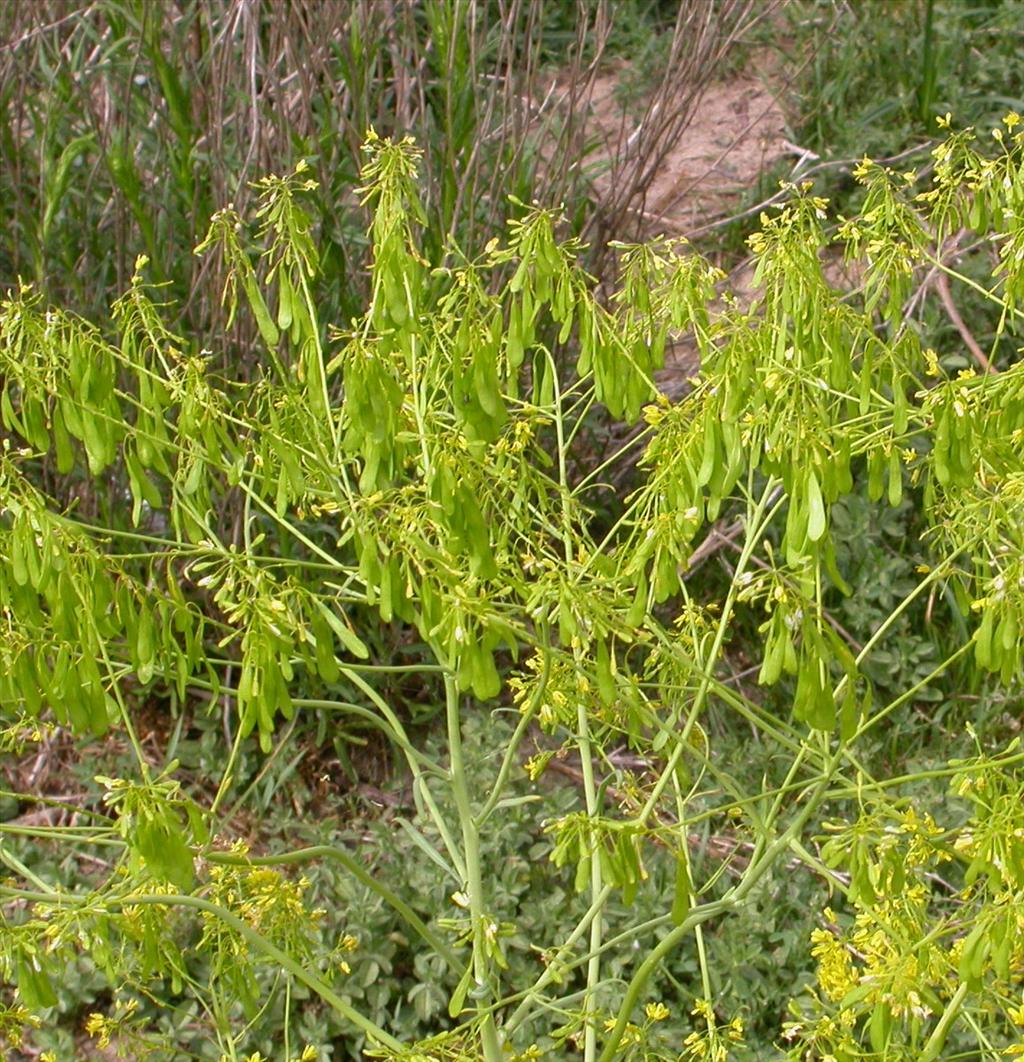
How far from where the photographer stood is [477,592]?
8.05 feet

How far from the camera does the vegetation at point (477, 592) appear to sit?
2113mm

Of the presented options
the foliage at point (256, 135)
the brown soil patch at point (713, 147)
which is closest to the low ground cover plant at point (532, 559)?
the foliage at point (256, 135)

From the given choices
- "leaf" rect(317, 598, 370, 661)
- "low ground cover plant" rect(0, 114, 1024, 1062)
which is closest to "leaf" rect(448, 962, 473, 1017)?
"low ground cover plant" rect(0, 114, 1024, 1062)

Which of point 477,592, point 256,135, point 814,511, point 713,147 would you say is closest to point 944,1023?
point 814,511

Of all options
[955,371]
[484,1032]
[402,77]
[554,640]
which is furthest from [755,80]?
[484,1032]

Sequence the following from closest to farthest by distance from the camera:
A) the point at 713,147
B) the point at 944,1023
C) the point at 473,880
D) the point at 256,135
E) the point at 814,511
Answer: the point at 814,511
the point at 944,1023
the point at 473,880
the point at 256,135
the point at 713,147

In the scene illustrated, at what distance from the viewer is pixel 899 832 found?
2.32 m

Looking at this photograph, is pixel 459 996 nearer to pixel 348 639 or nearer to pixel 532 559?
pixel 348 639

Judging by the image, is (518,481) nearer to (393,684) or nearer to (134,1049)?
(134,1049)

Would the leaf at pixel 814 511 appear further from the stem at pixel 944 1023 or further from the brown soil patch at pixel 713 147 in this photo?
the brown soil patch at pixel 713 147

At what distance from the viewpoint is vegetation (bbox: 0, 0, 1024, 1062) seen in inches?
83.2

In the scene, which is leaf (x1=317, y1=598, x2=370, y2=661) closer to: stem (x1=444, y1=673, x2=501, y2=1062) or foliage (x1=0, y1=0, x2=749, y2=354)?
stem (x1=444, y1=673, x2=501, y2=1062)

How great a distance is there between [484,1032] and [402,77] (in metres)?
2.72

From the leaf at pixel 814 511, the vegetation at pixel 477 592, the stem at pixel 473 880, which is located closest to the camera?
the leaf at pixel 814 511
